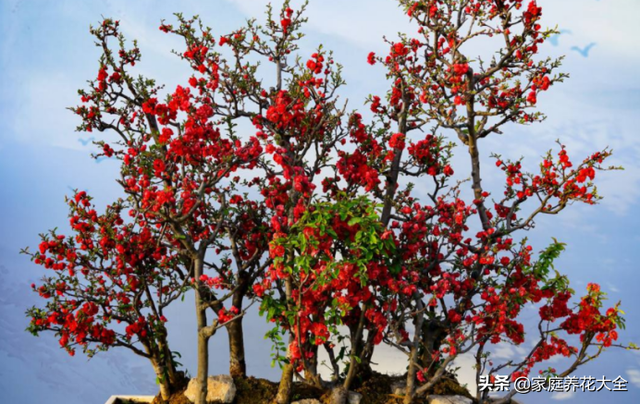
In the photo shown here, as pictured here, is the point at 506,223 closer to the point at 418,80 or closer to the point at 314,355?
the point at 418,80

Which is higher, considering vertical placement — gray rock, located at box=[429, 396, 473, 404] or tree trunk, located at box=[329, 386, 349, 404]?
gray rock, located at box=[429, 396, 473, 404]

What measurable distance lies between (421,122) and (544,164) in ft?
3.97

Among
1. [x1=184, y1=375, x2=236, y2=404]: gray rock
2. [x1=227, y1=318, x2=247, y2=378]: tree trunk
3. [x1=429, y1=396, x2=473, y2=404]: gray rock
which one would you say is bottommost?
[x1=184, y1=375, x2=236, y2=404]: gray rock

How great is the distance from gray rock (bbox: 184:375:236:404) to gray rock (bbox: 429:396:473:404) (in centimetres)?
192

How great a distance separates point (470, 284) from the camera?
565 centimetres

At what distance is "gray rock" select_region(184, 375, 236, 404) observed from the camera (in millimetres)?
5797

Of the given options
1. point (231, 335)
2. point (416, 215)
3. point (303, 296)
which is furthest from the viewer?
point (231, 335)

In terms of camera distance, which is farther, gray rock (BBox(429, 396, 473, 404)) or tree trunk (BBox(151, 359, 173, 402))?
tree trunk (BBox(151, 359, 173, 402))

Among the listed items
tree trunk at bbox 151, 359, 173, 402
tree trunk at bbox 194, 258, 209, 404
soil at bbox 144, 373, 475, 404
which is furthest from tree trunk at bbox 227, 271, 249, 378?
tree trunk at bbox 151, 359, 173, 402

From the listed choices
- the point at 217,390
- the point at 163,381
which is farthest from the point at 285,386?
the point at 163,381

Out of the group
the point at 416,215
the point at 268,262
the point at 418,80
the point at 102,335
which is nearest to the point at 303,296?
the point at 268,262

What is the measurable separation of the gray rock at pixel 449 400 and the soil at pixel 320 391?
0.09 metres

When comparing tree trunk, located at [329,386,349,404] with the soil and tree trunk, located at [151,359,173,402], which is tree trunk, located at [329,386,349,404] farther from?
tree trunk, located at [151,359,173,402]

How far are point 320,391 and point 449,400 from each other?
124 centimetres
